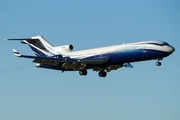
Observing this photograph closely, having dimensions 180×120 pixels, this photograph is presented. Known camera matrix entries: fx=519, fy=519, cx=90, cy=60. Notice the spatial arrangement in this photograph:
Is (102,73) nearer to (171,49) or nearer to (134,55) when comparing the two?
(134,55)

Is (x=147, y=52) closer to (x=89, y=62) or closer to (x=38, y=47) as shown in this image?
(x=89, y=62)

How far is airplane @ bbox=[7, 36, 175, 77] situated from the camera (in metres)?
59.6

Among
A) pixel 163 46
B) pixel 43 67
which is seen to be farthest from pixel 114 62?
pixel 43 67

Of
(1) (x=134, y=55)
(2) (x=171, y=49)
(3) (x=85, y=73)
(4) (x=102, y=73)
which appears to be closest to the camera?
(2) (x=171, y=49)

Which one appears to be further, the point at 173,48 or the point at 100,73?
the point at 100,73

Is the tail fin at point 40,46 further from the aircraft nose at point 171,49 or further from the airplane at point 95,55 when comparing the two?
the aircraft nose at point 171,49

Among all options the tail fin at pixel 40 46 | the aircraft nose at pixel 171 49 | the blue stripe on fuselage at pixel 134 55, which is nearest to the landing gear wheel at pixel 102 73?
the blue stripe on fuselage at pixel 134 55

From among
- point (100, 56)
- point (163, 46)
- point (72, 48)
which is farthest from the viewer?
point (72, 48)

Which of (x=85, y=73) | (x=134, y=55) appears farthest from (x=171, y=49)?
(x=85, y=73)

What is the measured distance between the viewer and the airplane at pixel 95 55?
5962 centimetres

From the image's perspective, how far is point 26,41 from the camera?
71812 millimetres

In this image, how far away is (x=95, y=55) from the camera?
2537 inches

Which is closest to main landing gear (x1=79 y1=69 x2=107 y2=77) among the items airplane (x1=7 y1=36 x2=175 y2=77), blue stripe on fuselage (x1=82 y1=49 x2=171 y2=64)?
airplane (x1=7 y1=36 x2=175 y2=77)

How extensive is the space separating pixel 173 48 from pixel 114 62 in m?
7.30
